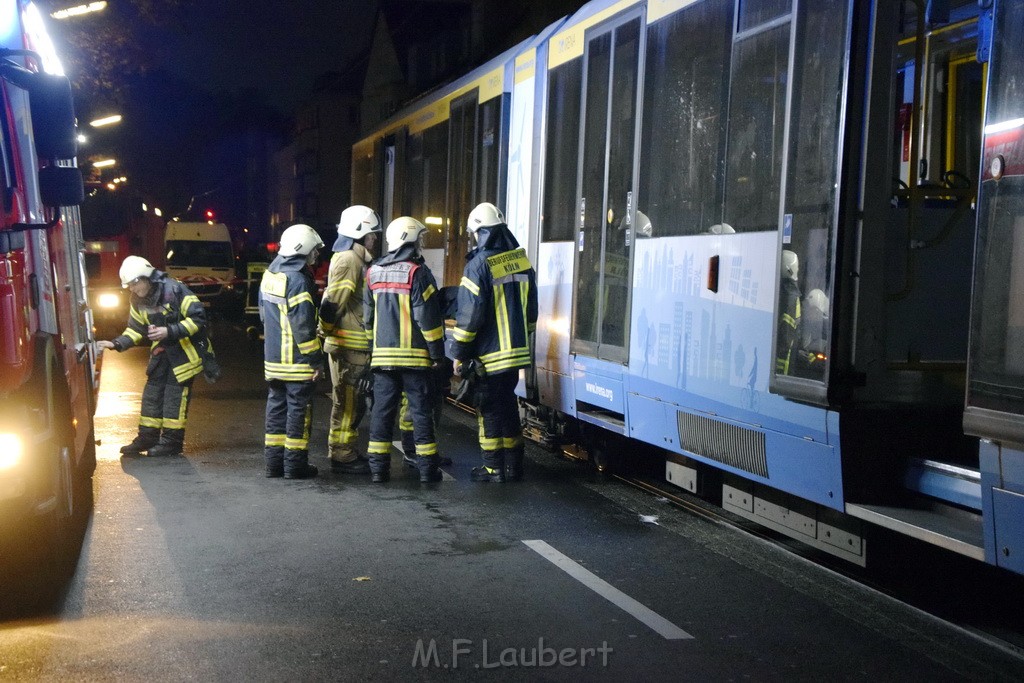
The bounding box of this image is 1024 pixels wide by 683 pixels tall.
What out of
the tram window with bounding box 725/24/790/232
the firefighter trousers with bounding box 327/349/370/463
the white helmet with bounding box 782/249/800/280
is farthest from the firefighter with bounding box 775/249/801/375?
the firefighter trousers with bounding box 327/349/370/463

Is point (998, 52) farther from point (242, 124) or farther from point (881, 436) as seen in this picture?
point (242, 124)

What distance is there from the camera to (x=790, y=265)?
6043 millimetres

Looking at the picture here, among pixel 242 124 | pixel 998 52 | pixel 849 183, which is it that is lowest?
pixel 849 183

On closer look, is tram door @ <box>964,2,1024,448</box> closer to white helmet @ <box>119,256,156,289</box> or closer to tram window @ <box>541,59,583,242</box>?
tram window @ <box>541,59,583,242</box>

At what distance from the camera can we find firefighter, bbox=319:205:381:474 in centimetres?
984

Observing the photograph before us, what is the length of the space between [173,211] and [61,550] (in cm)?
6979

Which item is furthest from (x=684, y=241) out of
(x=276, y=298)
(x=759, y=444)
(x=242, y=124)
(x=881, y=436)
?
(x=242, y=124)

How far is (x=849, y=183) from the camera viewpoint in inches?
221

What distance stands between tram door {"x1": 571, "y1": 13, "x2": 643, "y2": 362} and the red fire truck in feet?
11.0

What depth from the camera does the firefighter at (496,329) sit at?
30.3ft

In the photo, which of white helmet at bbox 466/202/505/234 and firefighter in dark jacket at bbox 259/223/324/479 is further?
firefighter in dark jacket at bbox 259/223/324/479

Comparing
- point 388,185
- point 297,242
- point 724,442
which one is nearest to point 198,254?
point 388,185

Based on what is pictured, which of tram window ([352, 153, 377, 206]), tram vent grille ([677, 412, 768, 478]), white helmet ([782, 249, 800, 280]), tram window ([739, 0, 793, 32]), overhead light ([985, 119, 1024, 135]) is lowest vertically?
tram vent grille ([677, 412, 768, 478])

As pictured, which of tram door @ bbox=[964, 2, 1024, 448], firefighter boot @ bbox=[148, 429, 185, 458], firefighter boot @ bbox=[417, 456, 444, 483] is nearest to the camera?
tram door @ bbox=[964, 2, 1024, 448]
